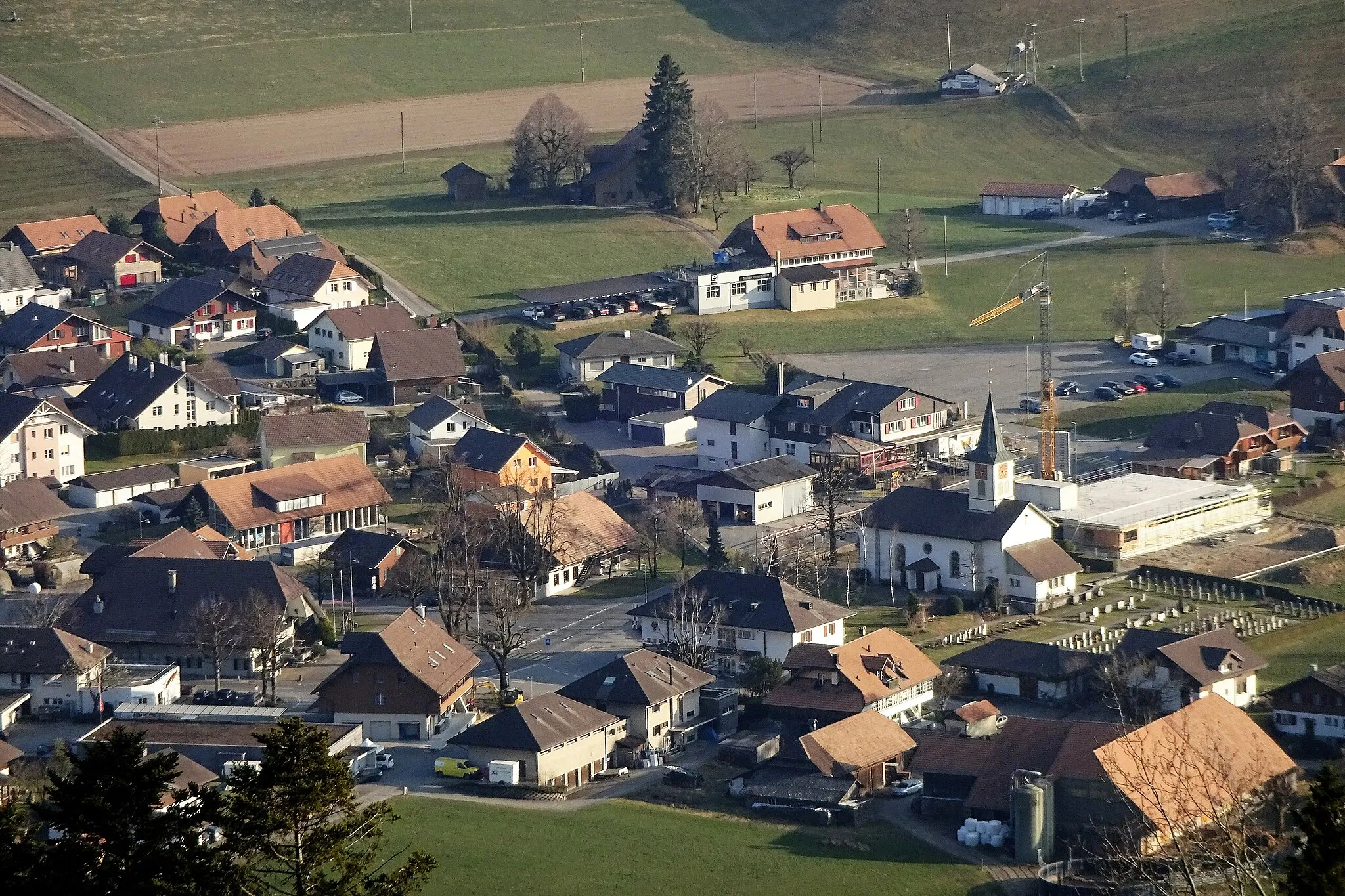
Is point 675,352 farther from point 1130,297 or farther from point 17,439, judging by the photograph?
point 17,439

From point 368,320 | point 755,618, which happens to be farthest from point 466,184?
point 755,618

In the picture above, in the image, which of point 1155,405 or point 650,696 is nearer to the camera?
point 650,696

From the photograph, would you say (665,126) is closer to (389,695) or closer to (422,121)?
(422,121)

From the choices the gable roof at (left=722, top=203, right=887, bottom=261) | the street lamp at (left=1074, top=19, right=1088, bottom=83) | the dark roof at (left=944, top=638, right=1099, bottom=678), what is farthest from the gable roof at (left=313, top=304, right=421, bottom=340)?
the street lamp at (left=1074, top=19, right=1088, bottom=83)

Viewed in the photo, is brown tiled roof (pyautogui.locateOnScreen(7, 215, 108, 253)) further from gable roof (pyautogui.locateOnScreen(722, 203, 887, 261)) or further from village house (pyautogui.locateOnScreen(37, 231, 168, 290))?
gable roof (pyautogui.locateOnScreen(722, 203, 887, 261))

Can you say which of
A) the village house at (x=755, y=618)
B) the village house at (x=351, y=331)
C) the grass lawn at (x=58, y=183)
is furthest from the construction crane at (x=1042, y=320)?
the grass lawn at (x=58, y=183)

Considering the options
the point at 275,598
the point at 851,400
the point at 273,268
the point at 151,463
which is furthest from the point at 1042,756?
the point at 273,268
